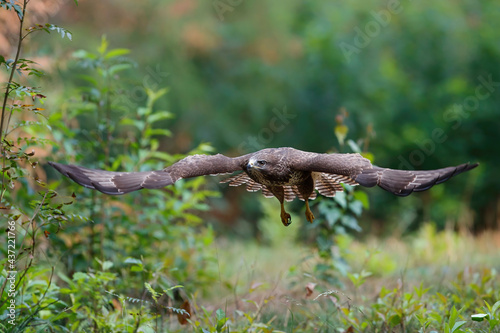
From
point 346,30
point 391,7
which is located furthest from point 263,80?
point 391,7

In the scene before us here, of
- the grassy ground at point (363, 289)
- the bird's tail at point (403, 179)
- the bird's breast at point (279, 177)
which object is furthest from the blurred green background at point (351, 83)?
the bird's tail at point (403, 179)

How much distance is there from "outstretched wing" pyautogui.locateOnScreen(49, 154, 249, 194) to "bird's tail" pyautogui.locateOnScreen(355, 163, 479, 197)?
4.06 feet

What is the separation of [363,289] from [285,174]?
96.5 inches

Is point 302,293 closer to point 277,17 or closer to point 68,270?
point 68,270

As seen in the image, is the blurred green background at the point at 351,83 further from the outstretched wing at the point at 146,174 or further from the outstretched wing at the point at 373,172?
the outstretched wing at the point at 373,172

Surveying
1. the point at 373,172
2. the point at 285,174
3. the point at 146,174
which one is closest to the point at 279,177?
the point at 285,174

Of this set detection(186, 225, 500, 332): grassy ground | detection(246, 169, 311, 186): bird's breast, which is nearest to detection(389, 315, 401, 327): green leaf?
detection(186, 225, 500, 332): grassy ground

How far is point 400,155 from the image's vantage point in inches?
544

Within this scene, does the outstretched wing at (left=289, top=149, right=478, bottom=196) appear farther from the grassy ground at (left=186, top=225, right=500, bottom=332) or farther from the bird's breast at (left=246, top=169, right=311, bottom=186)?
the grassy ground at (left=186, top=225, right=500, bottom=332)

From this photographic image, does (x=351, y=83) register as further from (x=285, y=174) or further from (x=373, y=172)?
(x=373, y=172)

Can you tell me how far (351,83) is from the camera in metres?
13.5

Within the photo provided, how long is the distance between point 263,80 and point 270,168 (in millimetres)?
9905

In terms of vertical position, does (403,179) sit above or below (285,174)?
below

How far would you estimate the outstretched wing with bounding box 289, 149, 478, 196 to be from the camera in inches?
160
